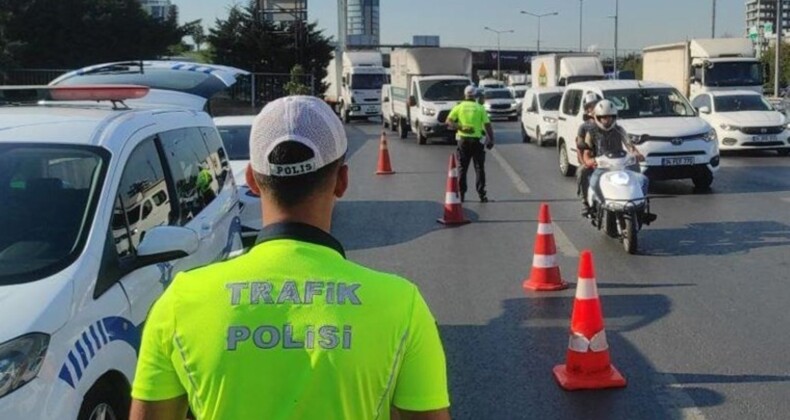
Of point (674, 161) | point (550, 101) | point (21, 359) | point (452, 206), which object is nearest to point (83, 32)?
→ point (550, 101)

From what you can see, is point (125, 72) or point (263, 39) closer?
point (125, 72)

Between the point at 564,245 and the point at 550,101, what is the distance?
15377mm

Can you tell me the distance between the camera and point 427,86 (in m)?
29.2

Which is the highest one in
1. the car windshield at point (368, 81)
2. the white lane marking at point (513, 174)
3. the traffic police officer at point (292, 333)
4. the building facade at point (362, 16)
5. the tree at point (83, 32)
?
the building facade at point (362, 16)

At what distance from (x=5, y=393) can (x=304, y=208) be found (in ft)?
5.51

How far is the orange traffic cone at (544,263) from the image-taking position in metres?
8.50

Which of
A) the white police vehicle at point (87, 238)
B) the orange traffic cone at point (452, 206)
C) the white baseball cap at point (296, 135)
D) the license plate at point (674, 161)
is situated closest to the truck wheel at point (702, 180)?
the license plate at point (674, 161)

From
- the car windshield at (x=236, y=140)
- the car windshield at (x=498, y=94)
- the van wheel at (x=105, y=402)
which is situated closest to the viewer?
the van wheel at (x=105, y=402)

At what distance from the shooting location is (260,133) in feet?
6.47

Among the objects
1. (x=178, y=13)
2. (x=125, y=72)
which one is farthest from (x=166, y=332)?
(x=178, y=13)

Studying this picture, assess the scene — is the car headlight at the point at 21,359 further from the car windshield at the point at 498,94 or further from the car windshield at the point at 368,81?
the car windshield at the point at 498,94

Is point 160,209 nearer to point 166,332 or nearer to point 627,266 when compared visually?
point 166,332

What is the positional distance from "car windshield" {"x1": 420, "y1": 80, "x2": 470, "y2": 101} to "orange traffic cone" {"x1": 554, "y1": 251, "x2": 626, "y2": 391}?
2290cm

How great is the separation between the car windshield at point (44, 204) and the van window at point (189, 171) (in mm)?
770
